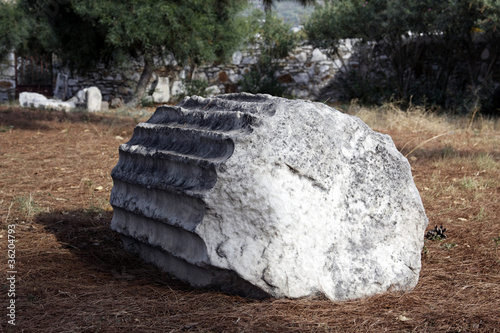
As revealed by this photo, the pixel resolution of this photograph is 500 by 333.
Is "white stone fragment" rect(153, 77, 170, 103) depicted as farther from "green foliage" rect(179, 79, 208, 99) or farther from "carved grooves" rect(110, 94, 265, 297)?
"carved grooves" rect(110, 94, 265, 297)

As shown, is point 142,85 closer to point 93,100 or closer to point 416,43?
point 93,100

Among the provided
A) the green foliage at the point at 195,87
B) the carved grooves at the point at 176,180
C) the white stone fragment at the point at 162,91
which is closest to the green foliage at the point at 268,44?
the green foliage at the point at 195,87

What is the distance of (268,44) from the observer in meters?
14.9

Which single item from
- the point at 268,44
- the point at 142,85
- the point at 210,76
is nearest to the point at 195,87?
the point at 210,76

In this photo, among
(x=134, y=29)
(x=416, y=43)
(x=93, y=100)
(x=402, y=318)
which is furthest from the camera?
(x=416, y=43)

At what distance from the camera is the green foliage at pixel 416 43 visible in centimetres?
1032

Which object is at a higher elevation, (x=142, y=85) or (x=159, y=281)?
(x=159, y=281)

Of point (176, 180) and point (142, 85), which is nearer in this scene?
point (176, 180)

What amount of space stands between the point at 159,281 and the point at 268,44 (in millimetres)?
13017

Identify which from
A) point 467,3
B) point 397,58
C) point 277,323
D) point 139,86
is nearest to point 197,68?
point 139,86

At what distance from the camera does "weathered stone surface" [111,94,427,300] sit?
2.37 meters

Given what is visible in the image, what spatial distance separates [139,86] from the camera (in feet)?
43.3

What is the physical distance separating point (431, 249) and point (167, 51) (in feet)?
33.4

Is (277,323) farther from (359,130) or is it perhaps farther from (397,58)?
(397,58)
